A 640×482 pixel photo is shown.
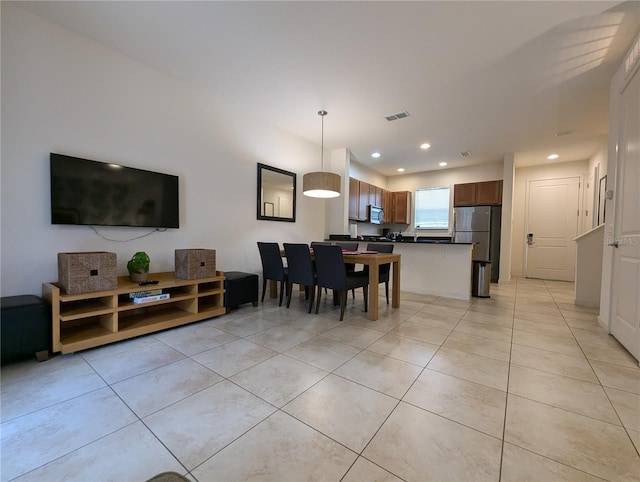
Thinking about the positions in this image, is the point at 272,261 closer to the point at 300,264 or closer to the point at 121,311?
the point at 300,264

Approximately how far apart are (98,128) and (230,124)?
5.06 ft

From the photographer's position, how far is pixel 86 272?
6.77 ft

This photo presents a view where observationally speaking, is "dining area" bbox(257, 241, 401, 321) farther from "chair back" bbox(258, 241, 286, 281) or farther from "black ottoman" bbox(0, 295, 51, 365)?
"black ottoman" bbox(0, 295, 51, 365)

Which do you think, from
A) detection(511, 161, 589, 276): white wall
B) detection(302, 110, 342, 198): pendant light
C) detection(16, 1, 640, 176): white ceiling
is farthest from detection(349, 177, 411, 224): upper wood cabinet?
detection(511, 161, 589, 276): white wall

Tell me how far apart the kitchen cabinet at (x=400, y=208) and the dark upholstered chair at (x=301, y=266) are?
4.64m

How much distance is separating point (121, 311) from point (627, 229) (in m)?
4.75

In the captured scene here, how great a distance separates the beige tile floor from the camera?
3.51ft

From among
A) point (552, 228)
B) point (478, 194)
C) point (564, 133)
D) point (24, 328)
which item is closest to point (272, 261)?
point (24, 328)

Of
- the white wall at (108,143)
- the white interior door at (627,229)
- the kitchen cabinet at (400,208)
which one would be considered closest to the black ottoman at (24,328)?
the white wall at (108,143)

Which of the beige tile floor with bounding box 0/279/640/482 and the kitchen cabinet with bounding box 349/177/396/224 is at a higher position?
the kitchen cabinet with bounding box 349/177/396/224

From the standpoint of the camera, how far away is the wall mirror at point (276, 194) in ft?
13.5

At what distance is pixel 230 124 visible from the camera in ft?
11.9

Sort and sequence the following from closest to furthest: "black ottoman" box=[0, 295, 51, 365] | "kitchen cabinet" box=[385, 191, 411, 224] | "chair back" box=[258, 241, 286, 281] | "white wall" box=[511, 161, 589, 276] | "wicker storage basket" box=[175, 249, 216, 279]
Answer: "black ottoman" box=[0, 295, 51, 365] < "wicker storage basket" box=[175, 249, 216, 279] < "chair back" box=[258, 241, 286, 281] < "white wall" box=[511, 161, 589, 276] < "kitchen cabinet" box=[385, 191, 411, 224]

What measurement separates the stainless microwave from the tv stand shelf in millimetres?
4252
